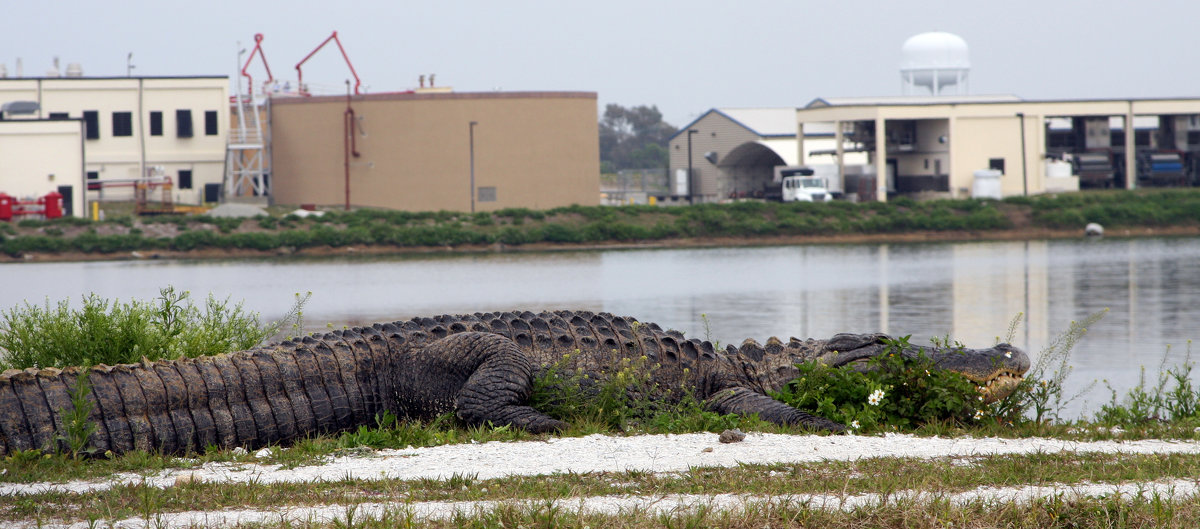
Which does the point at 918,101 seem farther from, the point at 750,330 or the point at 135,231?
the point at 750,330

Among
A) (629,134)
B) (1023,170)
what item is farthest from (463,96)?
(629,134)

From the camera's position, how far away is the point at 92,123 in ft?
171

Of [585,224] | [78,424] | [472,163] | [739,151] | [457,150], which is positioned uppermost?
[739,151]

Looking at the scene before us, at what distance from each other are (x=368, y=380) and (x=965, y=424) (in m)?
3.84

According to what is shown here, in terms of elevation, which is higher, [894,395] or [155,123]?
[155,123]

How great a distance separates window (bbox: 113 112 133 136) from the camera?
52.4 metres

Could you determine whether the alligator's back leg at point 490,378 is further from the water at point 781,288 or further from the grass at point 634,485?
the water at point 781,288

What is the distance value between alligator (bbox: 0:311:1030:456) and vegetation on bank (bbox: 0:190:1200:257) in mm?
28586

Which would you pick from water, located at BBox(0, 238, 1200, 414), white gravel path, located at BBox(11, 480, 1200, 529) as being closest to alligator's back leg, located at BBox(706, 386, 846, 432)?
white gravel path, located at BBox(11, 480, 1200, 529)

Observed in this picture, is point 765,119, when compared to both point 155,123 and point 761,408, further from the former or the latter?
point 761,408

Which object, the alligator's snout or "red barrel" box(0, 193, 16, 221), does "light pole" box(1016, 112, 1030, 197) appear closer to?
"red barrel" box(0, 193, 16, 221)

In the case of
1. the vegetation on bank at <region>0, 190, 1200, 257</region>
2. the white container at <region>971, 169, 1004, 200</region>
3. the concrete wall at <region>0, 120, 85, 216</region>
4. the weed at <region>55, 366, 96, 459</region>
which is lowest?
the weed at <region>55, 366, 96, 459</region>

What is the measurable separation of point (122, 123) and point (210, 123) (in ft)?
12.5

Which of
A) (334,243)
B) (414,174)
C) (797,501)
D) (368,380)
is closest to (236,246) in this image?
(334,243)
